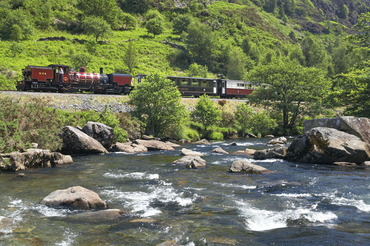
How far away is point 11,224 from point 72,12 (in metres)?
95.1

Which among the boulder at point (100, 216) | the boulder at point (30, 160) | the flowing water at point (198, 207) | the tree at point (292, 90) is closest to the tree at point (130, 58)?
the tree at point (292, 90)

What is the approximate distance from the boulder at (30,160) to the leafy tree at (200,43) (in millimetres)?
70888

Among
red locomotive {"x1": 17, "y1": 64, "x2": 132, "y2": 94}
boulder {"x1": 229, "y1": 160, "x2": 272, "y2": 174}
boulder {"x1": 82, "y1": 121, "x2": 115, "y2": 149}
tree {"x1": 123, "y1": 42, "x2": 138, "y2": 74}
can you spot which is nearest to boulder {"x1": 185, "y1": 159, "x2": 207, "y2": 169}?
boulder {"x1": 229, "y1": 160, "x2": 272, "y2": 174}

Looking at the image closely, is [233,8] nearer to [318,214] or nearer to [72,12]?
[72,12]

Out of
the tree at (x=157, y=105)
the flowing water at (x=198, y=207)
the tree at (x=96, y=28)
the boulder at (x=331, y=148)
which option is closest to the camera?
the flowing water at (x=198, y=207)

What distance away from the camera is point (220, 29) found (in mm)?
113938

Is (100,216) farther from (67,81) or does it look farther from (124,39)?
(124,39)

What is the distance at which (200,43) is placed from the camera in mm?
85312

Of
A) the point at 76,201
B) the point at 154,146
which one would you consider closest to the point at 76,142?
the point at 154,146

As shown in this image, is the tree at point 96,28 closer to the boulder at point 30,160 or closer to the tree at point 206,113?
the tree at point 206,113

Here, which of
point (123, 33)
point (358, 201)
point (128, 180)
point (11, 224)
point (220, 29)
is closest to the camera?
point (11, 224)

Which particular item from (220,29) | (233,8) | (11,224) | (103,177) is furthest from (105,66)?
(233,8)

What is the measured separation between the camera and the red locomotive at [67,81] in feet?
98.3

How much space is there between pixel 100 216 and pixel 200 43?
267ft
